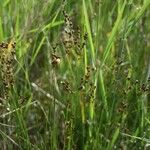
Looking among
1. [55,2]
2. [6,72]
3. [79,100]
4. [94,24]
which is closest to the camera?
[6,72]

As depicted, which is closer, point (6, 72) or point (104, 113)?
point (6, 72)

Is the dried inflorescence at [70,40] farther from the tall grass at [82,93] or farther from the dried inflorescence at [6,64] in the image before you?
the dried inflorescence at [6,64]

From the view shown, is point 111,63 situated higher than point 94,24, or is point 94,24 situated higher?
point 94,24

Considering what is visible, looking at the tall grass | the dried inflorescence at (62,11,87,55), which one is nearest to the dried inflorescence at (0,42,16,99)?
the tall grass

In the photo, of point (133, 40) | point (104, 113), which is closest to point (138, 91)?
point (104, 113)

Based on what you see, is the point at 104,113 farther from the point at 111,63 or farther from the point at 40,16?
the point at 40,16

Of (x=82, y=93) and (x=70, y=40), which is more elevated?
(x=70, y=40)

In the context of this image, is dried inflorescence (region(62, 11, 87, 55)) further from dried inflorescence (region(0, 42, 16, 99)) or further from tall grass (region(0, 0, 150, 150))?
dried inflorescence (region(0, 42, 16, 99))

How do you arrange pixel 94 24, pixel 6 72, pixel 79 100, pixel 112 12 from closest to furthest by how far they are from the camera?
pixel 6 72, pixel 79 100, pixel 94 24, pixel 112 12

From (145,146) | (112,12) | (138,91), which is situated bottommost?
(145,146)

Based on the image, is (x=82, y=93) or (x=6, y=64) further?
(x=82, y=93)

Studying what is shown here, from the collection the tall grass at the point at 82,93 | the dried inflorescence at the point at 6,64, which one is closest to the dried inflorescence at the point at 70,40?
the tall grass at the point at 82,93
